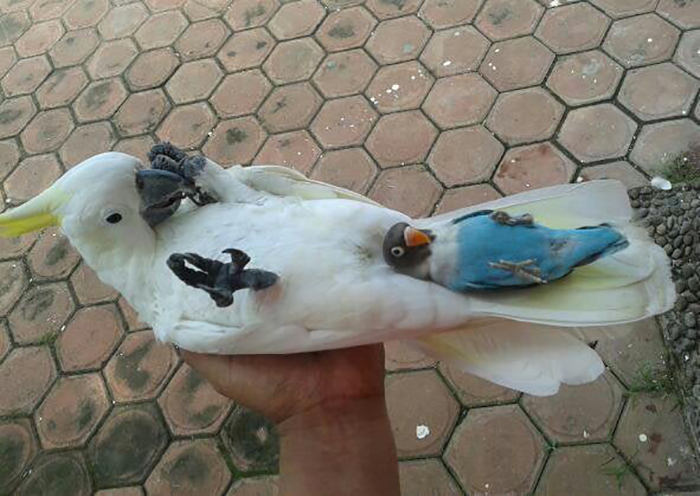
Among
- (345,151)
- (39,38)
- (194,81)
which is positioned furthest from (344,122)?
(39,38)

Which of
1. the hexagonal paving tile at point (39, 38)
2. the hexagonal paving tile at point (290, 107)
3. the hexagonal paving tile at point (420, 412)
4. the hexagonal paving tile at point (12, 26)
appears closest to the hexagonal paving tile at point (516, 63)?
the hexagonal paving tile at point (290, 107)

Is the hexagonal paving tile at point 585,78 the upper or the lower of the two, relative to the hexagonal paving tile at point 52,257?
upper

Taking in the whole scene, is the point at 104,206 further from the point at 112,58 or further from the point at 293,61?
the point at 112,58

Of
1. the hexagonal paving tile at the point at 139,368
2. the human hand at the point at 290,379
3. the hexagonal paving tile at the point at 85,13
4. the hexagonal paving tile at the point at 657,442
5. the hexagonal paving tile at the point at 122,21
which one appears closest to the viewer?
the human hand at the point at 290,379

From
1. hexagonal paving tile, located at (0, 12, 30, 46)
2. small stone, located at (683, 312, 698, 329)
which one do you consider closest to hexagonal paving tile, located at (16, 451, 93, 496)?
small stone, located at (683, 312, 698, 329)

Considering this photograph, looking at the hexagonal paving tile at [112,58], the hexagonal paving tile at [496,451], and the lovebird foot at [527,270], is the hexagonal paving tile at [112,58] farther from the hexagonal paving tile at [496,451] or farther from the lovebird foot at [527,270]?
the lovebird foot at [527,270]

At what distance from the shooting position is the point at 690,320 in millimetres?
1884

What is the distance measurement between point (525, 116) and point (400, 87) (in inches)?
20.8

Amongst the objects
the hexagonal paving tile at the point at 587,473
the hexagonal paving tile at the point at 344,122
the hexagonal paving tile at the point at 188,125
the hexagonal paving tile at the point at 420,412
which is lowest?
the hexagonal paving tile at the point at 420,412

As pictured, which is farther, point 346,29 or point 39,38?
point 39,38

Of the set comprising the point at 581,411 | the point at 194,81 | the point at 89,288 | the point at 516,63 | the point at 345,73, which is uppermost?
the point at 516,63

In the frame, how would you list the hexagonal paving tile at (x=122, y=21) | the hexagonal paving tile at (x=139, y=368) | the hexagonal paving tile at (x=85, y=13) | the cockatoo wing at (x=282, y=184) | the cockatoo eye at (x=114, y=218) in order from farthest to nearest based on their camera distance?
the hexagonal paving tile at (x=85, y=13) → the hexagonal paving tile at (x=122, y=21) → the hexagonal paving tile at (x=139, y=368) → the cockatoo wing at (x=282, y=184) → the cockatoo eye at (x=114, y=218)

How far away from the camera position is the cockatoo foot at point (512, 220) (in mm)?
1065

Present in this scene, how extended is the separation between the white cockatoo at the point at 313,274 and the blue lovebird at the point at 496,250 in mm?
13
